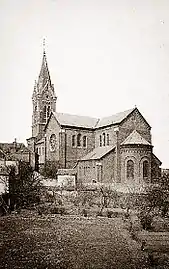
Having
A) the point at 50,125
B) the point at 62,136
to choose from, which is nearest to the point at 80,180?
the point at 62,136

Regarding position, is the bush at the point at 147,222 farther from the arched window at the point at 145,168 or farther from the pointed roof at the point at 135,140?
the pointed roof at the point at 135,140

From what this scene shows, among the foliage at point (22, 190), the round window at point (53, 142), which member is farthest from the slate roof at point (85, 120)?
the foliage at point (22, 190)

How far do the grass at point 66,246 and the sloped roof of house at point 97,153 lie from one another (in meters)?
12.1

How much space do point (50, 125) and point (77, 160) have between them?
11.9ft

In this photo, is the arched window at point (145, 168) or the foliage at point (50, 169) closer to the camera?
the arched window at point (145, 168)

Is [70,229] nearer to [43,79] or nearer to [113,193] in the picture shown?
[113,193]

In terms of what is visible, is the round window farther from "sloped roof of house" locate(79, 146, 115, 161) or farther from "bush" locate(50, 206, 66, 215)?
"bush" locate(50, 206, 66, 215)

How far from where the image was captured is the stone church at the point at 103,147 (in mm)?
21594

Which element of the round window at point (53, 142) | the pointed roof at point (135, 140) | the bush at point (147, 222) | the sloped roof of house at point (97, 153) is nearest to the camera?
the bush at point (147, 222)

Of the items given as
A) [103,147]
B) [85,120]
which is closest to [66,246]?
[103,147]

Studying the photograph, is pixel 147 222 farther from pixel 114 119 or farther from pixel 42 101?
pixel 42 101

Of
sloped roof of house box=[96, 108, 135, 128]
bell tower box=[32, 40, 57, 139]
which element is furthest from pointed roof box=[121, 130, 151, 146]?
bell tower box=[32, 40, 57, 139]

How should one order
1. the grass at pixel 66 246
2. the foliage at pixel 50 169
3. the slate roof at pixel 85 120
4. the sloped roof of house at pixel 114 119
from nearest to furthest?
the grass at pixel 66 246 < the sloped roof of house at pixel 114 119 < the foliage at pixel 50 169 < the slate roof at pixel 85 120

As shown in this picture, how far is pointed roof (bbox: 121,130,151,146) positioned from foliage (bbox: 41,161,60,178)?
4980mm
